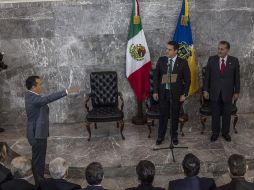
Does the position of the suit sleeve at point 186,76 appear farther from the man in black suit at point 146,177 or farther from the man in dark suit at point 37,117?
the man in black suit at point 146,177

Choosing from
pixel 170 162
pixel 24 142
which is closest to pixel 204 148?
pixel 170 162

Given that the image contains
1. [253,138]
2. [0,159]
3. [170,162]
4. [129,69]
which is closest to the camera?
[0,159]

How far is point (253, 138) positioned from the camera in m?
7.65

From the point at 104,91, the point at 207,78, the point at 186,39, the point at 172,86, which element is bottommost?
the point at 104,91

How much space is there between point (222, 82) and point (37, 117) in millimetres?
2975

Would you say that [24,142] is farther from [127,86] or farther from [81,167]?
[127,86]

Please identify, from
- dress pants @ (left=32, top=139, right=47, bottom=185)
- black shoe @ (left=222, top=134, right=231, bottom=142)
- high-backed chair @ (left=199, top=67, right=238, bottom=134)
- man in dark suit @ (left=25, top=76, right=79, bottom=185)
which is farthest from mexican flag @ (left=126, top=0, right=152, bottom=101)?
dress pants @ (left=32, top=139, right=47, bottom=185)

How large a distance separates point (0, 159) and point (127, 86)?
3807 millimetres

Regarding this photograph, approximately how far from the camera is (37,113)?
6102 mm

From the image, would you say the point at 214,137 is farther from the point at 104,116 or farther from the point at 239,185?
the point at 239,185

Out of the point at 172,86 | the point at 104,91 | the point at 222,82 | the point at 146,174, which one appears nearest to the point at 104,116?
the point at 104,91

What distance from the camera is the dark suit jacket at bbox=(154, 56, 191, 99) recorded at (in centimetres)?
713

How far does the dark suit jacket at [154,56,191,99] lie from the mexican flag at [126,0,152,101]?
0.94 m

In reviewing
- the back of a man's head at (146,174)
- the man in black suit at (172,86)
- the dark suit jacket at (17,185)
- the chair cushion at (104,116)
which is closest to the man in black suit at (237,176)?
the back of a man's head at (146,174)
